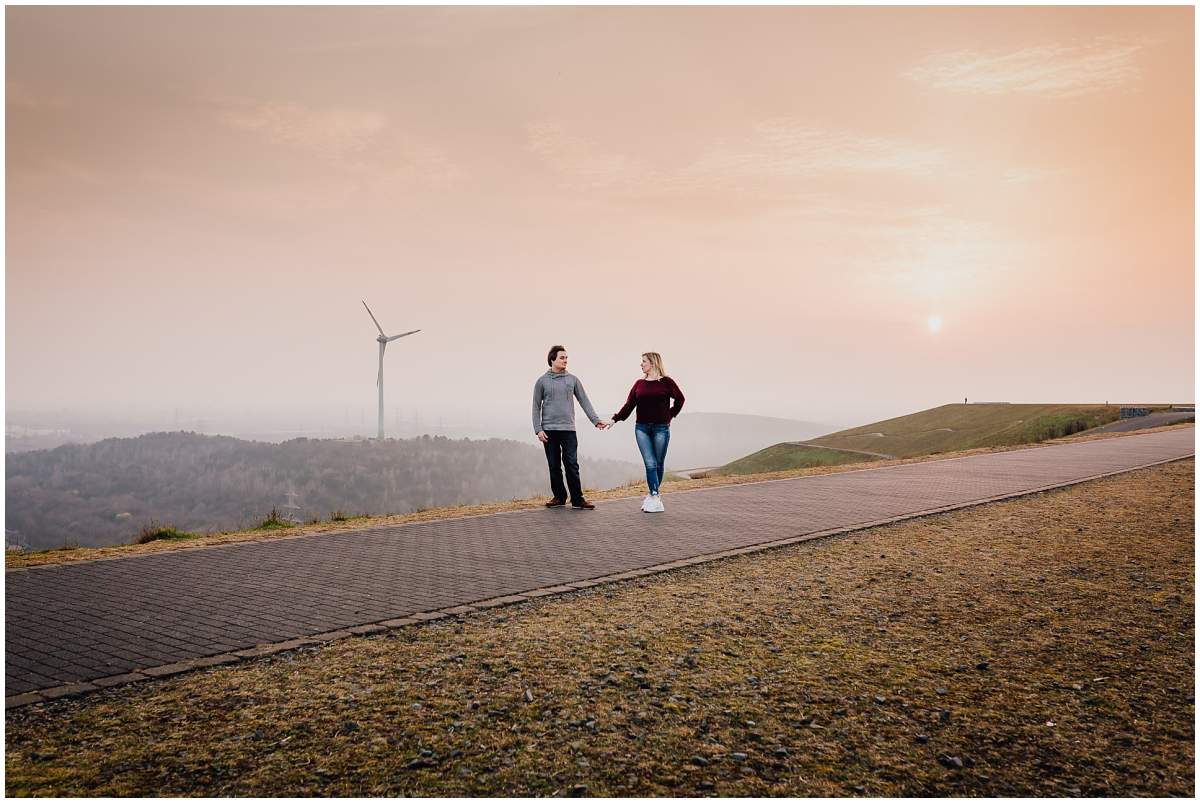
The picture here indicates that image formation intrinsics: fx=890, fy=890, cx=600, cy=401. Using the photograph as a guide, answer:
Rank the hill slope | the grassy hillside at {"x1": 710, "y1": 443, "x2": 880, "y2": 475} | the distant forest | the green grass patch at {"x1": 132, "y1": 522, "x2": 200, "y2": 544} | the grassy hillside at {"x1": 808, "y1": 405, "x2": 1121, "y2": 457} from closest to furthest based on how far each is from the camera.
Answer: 1. the green grass patch at {"x1": 132, "y1": 522, "x2": 200, "y2": 544}
2. the grassy hillside at {"x1": 808, "y1": 405, "x2": 1121, "y2": 457}
3. the hill slope
4. the grassy hillside at {"x1": 710, "y1": 443, "x2": 880, "y2": 475}
5. the distant forest

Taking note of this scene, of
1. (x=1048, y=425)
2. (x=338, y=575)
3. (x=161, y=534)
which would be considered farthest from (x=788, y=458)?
(x=338, y=575)

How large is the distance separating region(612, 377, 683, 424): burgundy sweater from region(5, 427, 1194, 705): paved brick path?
1.43 metres

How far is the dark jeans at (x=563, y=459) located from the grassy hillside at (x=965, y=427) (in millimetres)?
44607

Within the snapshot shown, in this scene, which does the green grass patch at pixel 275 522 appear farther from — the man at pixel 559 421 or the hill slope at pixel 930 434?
the hill slope at pixel 930 434

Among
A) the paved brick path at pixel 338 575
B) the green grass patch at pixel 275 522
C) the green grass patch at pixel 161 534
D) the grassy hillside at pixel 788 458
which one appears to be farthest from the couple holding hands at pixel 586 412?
the grassy hillside at pixel 788 458

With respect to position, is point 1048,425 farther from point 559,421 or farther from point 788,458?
point 559,421

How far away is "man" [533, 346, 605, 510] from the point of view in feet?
44.6

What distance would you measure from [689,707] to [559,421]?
891 cm

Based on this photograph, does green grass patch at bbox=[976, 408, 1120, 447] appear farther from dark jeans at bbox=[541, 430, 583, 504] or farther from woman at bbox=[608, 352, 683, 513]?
dark jeans at bbox=[541, 430, 583, 504]

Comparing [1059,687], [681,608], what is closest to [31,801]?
[681,608]

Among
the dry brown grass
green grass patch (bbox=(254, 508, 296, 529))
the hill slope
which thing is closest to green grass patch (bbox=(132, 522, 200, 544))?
the dry brown grass

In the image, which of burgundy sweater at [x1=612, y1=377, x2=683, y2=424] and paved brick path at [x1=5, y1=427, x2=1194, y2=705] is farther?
burgundy sweater at [x1=612, y1=377, x2=683, y2=424]

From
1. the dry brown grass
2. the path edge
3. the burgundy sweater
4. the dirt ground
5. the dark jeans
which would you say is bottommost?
the dirt ground

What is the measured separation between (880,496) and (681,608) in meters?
8.89
